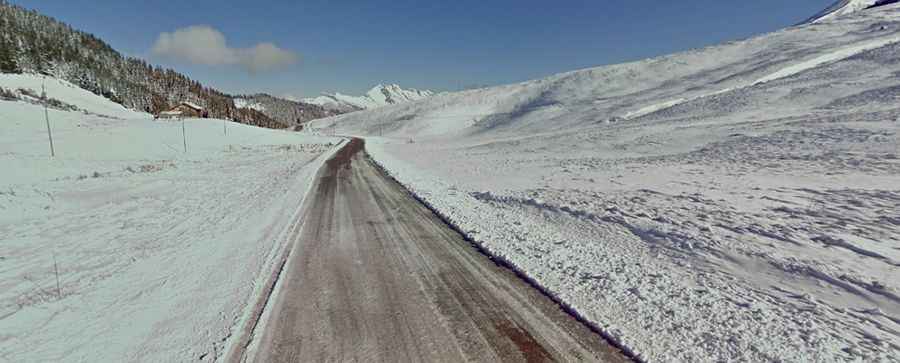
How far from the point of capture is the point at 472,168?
2006cm

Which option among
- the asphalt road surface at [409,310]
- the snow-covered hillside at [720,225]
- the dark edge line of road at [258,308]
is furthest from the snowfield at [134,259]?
the snow-covered hillside at [720,225]

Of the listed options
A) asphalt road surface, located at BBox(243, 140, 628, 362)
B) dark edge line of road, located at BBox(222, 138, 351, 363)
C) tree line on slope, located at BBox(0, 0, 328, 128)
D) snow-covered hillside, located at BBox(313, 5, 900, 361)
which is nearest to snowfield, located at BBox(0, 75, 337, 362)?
dark edge line of road, located at BBox(222, 138, 351, 363)

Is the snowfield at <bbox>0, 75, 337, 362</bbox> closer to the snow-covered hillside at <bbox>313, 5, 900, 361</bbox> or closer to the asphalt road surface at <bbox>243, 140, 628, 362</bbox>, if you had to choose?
the asphalt road surface at <bbox>243, 140, 628, 362</bbox>

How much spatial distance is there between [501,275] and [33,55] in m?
140

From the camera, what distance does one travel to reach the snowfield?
3.88 metres

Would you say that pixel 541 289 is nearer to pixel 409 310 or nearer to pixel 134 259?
pixel 409 310

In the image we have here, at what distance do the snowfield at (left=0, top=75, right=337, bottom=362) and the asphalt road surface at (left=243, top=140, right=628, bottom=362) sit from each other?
0.63m

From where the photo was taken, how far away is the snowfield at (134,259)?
3.88m

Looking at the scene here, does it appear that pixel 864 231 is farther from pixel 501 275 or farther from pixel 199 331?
pixel 199 331

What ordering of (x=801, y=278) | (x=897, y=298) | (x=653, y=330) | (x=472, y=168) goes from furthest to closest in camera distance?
(x=472, y=168)
(x=801, y=278)
(x=897, y=298)
(x=653, y=330)

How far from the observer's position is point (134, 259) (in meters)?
6.55

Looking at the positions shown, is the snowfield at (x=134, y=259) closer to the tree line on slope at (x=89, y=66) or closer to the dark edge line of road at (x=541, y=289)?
the dark edge line of road at (x=541, y=289)

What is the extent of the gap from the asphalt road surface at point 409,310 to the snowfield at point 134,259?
2.06 ft

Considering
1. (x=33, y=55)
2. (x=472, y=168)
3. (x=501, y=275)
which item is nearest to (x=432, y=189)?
(x=472, y=168)
